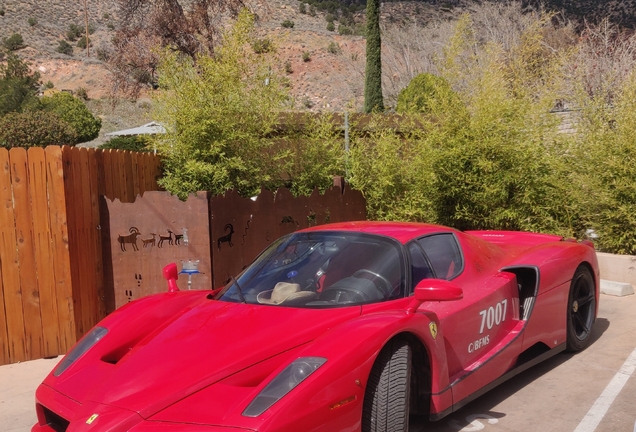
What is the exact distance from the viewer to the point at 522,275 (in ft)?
14.6

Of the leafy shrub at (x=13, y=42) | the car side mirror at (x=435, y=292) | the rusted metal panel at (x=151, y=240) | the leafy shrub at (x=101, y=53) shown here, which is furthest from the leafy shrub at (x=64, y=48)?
the car side mirror at (x=435, y=292)

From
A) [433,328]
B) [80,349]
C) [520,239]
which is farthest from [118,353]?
[520,239]

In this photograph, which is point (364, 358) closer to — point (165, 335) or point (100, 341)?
point (165, 335)

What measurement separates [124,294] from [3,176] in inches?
63.6

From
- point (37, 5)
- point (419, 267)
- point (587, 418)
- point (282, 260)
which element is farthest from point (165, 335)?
point (37, 5)

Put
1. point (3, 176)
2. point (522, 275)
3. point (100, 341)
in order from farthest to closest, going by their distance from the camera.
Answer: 1. point (3, 176)
2. point (522, 275)
3. point (100, 341)

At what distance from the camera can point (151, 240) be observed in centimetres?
602

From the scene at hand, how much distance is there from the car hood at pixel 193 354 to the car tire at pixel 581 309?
245 centimetres

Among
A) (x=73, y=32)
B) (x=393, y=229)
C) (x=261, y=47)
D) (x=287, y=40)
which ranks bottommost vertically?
(x=393, y=229)

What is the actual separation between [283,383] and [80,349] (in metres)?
1.55

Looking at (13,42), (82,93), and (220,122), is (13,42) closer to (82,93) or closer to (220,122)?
Result: (82,93)

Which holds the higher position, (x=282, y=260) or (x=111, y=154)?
(x=111, y=154)

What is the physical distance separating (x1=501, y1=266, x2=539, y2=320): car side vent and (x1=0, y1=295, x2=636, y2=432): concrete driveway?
1.91ft

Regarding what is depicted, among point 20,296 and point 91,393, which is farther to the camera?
point 20,296
